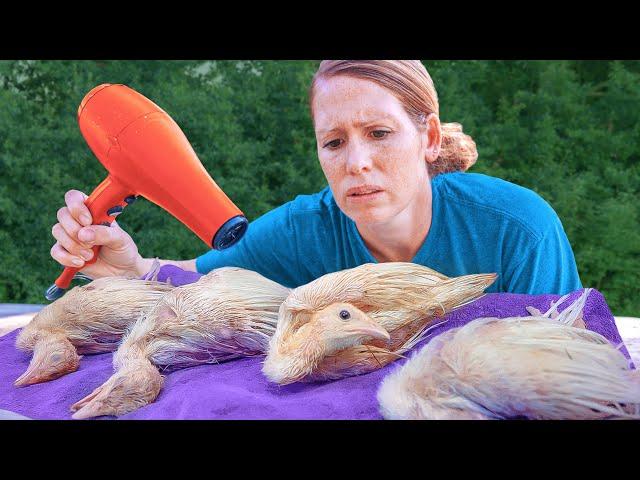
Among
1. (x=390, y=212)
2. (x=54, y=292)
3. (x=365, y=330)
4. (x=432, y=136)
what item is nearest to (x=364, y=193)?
(x=390, y=212)

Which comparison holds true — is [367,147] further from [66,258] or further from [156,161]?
[66,258]

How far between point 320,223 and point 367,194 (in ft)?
0.71

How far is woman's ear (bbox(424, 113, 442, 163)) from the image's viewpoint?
4.36 ft

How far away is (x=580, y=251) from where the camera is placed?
1906 mm

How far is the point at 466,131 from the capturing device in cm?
184

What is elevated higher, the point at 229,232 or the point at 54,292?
the point at 229,232

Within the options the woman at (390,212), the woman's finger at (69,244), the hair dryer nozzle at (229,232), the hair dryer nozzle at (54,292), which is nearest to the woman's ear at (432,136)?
the woman at (390,212)

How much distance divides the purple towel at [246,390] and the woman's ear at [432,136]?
0.28 metres

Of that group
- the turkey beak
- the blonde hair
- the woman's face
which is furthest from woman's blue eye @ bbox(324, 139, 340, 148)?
the turkey beak

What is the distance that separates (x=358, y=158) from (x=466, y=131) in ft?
2.19

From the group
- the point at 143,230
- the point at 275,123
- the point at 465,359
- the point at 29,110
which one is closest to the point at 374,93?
the point at 465,359

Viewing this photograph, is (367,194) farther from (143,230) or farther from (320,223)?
(143,230)

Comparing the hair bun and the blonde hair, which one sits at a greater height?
the blonde hair

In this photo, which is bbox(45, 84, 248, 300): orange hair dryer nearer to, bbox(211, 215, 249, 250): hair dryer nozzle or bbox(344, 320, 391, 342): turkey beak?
bbox(211, 215, 249, 250): hair dryer nozzle
